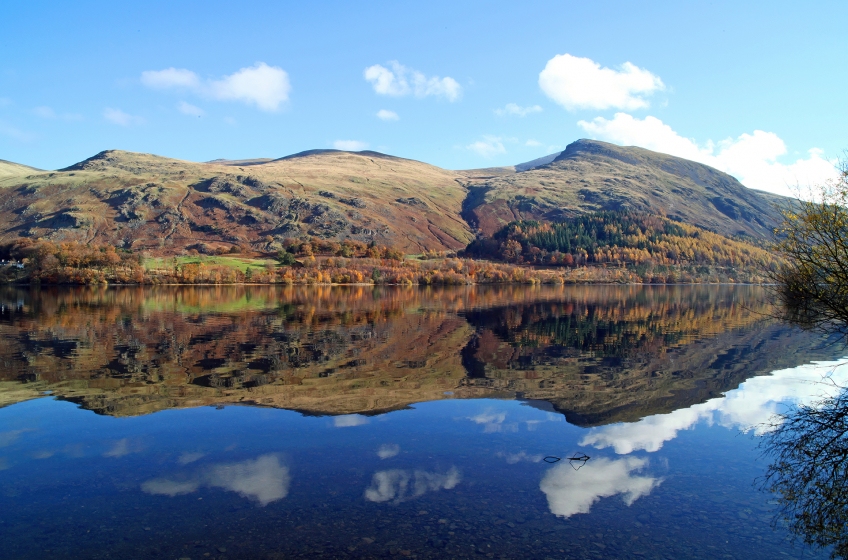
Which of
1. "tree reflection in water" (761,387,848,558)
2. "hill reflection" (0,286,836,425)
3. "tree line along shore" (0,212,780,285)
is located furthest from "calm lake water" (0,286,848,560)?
"tree line along shore" (0,212,780,285)

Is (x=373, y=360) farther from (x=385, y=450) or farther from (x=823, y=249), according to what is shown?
(x=823, y=249)

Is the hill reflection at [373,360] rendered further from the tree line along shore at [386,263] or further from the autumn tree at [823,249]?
the tree line along shore at [386,263]

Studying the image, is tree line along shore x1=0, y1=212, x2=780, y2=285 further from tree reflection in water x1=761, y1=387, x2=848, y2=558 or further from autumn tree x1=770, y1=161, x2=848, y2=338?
tree reflection in water x1=761, y1=387, x2=848, y2=558

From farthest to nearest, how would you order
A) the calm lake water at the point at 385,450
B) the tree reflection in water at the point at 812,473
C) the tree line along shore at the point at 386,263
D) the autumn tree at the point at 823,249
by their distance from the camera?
1. the tree line along shore at the point at 386,263
2. the autumn tree at the point at 823,249
3. the tree reflection in water at the point at 812,473
4. the calm lake water at the point at 385,450

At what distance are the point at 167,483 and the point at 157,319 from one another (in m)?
39.7

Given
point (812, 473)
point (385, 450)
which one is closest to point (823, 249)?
point (812, 473)

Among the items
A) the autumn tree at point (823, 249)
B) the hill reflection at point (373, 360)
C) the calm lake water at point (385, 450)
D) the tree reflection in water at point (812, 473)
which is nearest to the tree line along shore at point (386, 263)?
the hill reflection at point (373, 360)

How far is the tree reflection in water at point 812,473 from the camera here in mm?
11188

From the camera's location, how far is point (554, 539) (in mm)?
10484

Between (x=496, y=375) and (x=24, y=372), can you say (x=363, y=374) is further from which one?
(x=24, y=372)

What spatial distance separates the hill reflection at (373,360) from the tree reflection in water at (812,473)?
4.01 meters

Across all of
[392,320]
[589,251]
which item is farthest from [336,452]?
[589,251]

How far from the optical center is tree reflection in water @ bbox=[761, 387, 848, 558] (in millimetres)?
11188

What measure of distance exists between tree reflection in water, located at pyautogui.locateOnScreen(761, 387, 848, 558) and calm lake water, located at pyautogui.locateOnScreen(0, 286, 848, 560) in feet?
1.95
